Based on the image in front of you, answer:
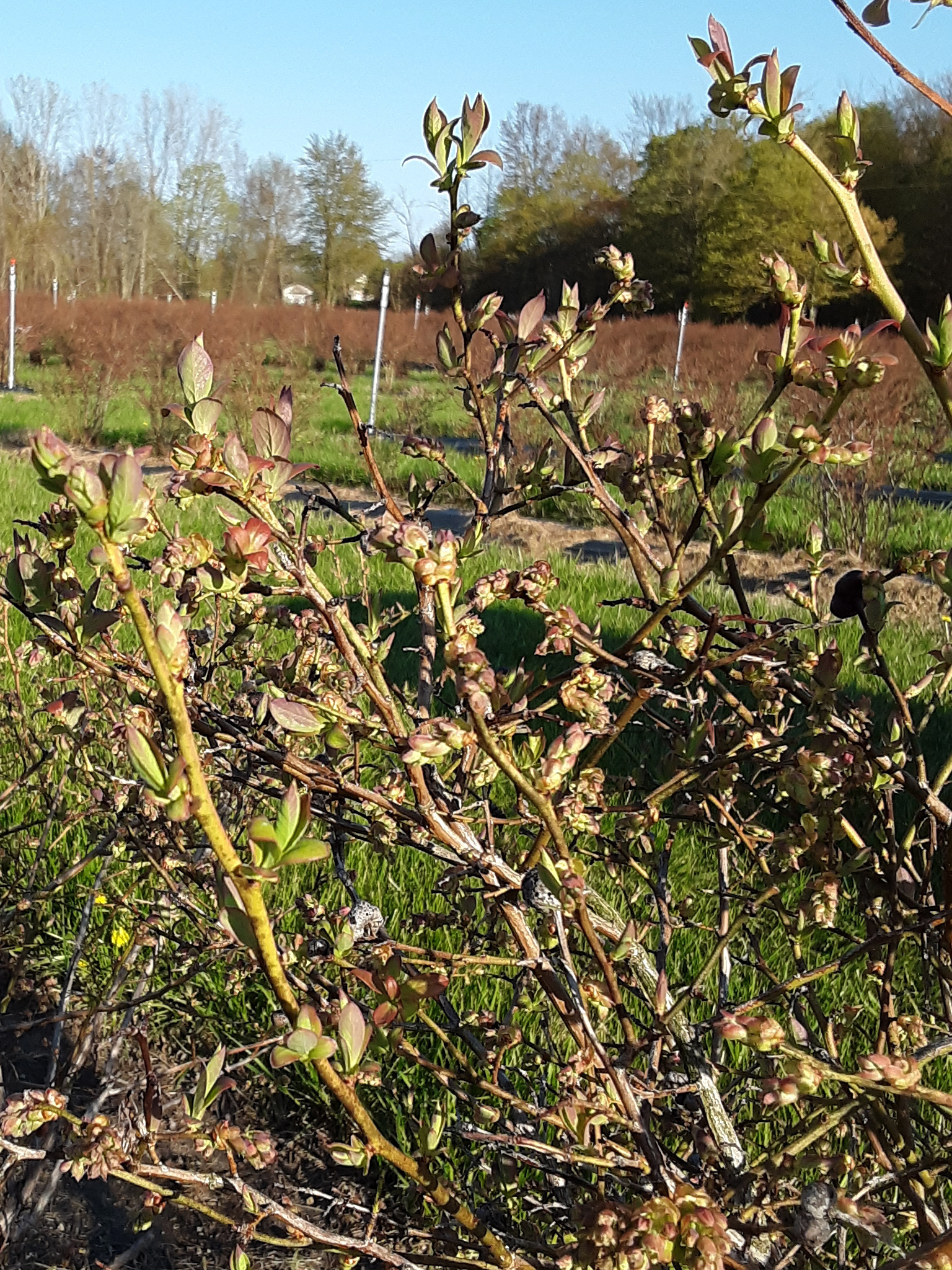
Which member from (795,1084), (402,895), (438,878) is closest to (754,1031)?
(795,1084)

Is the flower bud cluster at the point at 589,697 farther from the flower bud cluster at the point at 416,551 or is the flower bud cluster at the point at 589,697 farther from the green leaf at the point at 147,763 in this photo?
the green leaf at the point at 147,763

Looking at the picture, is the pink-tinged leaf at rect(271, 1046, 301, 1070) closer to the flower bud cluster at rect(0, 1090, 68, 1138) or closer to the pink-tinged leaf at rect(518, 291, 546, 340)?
the flower bud cluster at rect(0, 1090, 68, 1138)

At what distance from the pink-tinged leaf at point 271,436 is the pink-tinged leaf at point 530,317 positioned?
12.3 inches

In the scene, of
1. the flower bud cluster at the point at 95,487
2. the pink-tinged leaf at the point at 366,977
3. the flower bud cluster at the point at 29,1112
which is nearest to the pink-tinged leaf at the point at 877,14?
the flower bud cluster at the point at 95,487

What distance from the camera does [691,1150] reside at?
3.47 feet

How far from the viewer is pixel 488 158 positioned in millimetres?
895

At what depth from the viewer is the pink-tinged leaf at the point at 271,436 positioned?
2.35 feet

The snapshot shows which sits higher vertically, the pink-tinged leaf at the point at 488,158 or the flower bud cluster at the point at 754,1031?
the pink-tinged leaf at the point at 488,158

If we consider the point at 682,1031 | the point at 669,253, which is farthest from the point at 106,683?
the point at 669,253

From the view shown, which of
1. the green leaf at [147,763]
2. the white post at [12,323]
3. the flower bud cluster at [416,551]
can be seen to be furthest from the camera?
the white post at [12,323]

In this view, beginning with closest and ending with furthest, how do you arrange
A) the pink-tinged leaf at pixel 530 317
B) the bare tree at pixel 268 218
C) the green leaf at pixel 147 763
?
the green leaf at pixel 147 763
the pink-tinged leaf at pixel 530 317
the bare tree at pixel 268 218

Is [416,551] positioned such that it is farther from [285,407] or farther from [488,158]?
[488,158]

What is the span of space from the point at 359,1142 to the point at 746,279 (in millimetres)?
25717

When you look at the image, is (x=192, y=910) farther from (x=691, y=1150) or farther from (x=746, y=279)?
(x=746, y=279)
